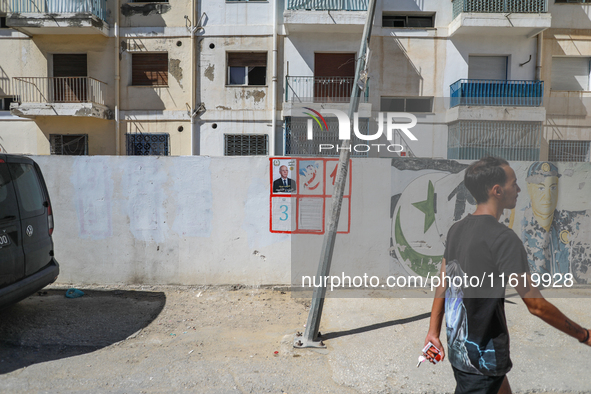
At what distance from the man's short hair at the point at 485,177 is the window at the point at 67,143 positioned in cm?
1611

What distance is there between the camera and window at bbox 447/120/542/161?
1455cm

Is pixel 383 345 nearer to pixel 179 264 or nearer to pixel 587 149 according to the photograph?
pixel 179 264

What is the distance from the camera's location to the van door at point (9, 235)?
13.2 ft

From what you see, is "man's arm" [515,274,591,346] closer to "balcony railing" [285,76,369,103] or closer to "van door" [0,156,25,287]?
"van door" [0,156,25,287]

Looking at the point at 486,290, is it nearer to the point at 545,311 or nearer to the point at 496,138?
the point at 545,311

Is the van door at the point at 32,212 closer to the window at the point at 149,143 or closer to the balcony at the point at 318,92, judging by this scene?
the balcony at the point at 318,92

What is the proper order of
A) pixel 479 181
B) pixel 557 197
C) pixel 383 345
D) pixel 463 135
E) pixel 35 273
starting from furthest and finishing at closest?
pixel 463 135
pixel 557 197
pixel 35 273
pixel 383 345
pixel 479 181

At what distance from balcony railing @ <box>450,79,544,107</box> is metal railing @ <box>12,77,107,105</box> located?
13247 mm

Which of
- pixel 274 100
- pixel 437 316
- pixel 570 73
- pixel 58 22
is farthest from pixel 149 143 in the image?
A: pixel 570 73

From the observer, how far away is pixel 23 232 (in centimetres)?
438

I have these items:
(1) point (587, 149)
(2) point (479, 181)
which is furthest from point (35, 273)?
(1) point (587, 149)

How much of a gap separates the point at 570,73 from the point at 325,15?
9.46 metres

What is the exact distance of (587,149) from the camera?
50.4ft

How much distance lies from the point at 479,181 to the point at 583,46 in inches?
658
